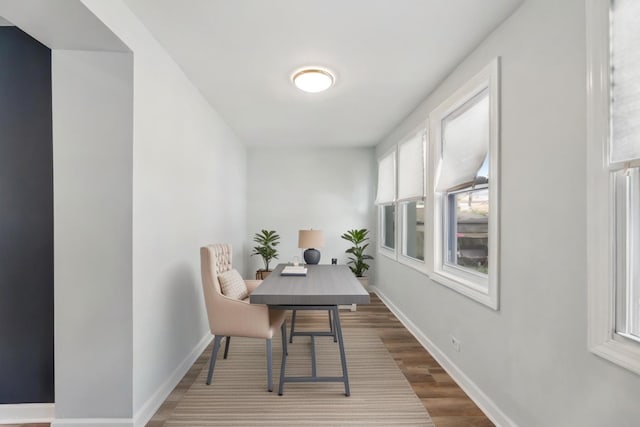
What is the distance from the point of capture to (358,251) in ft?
17.8

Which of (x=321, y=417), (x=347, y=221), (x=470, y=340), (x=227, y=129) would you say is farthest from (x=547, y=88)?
(x=347, y=221)

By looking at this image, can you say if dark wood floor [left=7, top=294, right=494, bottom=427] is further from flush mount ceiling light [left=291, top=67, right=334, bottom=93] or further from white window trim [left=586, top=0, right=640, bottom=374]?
flush mount ceiling light [left=291, top=67, right=334, bottom=93]

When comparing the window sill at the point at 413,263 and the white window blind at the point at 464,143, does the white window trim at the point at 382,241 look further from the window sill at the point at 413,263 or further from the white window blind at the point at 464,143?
the white window blind at the point at 464,143

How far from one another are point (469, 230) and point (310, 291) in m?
1.40

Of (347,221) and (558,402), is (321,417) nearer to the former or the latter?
(558,402)

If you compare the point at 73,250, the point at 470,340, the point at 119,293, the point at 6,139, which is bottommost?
the point at 470,340

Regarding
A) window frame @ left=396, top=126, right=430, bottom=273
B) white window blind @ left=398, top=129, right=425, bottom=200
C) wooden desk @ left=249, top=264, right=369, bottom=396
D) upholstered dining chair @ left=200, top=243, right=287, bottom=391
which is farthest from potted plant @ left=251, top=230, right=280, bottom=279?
upholstered dining chair @ left=200, top=243, right=287, bottom=391

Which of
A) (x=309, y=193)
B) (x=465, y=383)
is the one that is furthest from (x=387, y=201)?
(x=465, y=383)

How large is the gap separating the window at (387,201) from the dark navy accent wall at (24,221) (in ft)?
12.5

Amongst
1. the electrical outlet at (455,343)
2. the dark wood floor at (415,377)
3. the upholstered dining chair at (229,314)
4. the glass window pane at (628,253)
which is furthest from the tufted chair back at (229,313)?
the glass window pane at (628,253)

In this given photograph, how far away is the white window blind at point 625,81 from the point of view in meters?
1.20

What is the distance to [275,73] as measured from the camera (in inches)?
106

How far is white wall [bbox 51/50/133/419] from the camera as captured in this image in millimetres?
1881

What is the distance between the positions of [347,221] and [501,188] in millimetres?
3720
